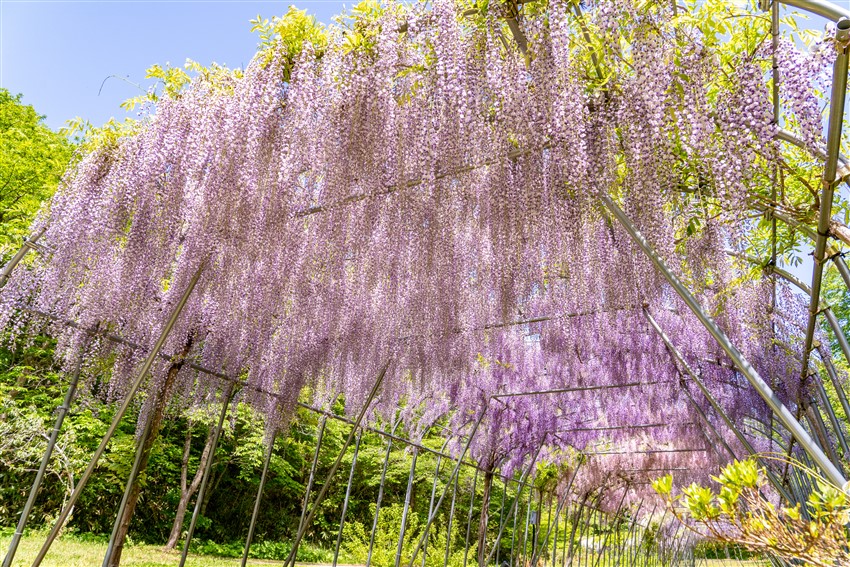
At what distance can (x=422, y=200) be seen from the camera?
3.42 m

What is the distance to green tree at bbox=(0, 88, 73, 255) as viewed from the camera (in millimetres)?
11336

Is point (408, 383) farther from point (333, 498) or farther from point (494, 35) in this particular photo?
point (333, 498)

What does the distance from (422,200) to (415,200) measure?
0.04 m

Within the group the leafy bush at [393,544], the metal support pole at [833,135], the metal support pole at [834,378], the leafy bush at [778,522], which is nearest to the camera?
the leafy bush at [778,522]

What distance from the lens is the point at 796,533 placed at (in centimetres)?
158

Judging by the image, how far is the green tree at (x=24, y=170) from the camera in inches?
446

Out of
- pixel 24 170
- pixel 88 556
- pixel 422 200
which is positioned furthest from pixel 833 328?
pixel 24 170

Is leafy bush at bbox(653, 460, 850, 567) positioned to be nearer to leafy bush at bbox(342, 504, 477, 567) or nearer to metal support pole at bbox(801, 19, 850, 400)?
metal support pole at bbox(801, 19, 850, 400)

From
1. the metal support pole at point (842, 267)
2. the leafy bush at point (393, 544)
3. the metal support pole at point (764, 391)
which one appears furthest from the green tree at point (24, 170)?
the metal support pole at point (842, 267)

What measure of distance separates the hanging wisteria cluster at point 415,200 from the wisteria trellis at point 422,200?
0.05 feet

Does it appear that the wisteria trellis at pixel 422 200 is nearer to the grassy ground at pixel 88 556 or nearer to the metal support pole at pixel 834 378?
the metal support pole at pixel 834 378

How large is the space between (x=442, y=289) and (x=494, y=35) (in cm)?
245

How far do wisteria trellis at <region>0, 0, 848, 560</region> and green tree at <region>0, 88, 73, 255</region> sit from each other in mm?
8209

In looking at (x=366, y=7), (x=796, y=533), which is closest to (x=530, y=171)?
(x=366, y=7)
